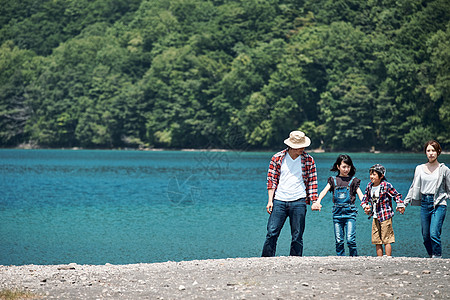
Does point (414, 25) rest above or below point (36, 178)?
above

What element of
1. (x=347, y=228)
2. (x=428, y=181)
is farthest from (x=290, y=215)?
(x=428, y=181)

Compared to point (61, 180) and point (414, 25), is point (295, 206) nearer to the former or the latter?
point (61, 180)

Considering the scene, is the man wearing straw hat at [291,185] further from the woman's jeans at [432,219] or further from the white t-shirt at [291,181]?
the woman's jeans at [432,219]

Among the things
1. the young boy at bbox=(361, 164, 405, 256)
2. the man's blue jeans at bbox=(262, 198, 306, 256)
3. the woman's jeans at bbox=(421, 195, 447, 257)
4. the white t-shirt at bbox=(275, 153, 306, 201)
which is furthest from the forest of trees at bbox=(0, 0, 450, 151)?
the white t-shirt at bbox=(275, 153, 306, 201)

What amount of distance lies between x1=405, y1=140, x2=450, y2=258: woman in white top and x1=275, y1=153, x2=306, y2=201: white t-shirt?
184 centimetres

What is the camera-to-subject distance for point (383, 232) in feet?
38.6

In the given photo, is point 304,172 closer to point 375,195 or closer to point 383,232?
point 375,195

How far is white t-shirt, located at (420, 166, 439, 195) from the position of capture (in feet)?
37.2

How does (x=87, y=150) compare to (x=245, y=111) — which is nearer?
(x=245, y=111)

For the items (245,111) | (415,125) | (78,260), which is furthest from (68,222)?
(245,111)

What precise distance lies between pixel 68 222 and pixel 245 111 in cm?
7535

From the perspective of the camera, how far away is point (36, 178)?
50062mm

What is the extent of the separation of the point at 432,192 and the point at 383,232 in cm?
104

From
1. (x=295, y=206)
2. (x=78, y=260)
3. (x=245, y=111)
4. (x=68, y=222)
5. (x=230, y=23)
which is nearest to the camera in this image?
(x=295, y=206)
